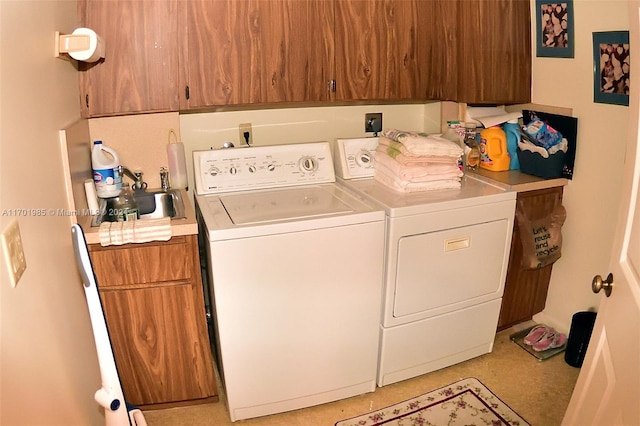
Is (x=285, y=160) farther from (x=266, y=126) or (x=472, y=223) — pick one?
(x=472, y=223)

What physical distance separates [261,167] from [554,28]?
62.1 inches

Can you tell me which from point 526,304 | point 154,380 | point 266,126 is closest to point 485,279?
point 526,304

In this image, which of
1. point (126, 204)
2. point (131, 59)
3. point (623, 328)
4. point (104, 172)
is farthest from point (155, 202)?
point (623, 328)

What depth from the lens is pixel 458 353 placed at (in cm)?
249

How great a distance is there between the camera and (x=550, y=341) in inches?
104

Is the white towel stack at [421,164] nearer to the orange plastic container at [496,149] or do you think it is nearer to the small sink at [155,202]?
the orange plastic container at [496,149]

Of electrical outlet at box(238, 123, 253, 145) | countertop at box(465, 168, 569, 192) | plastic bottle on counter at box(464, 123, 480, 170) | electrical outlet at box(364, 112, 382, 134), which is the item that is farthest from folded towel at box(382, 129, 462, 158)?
electrical outlet at box(238, 123, 253, 145)

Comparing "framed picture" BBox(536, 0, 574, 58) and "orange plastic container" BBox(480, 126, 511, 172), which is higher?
"framed picture" BBox(536, 0, 574, 58)

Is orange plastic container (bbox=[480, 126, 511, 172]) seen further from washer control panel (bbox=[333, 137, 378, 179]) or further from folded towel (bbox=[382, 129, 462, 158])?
washer control panel (bbox=[333, 137, 378, 179])

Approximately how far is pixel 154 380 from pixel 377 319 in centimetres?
99

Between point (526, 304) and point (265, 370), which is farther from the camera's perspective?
point (526, 304)

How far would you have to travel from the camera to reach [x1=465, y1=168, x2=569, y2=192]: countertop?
2414 millimetres

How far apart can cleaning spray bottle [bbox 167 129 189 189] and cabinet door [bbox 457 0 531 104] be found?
144cm

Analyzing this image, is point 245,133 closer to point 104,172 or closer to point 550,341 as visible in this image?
point 104,172
